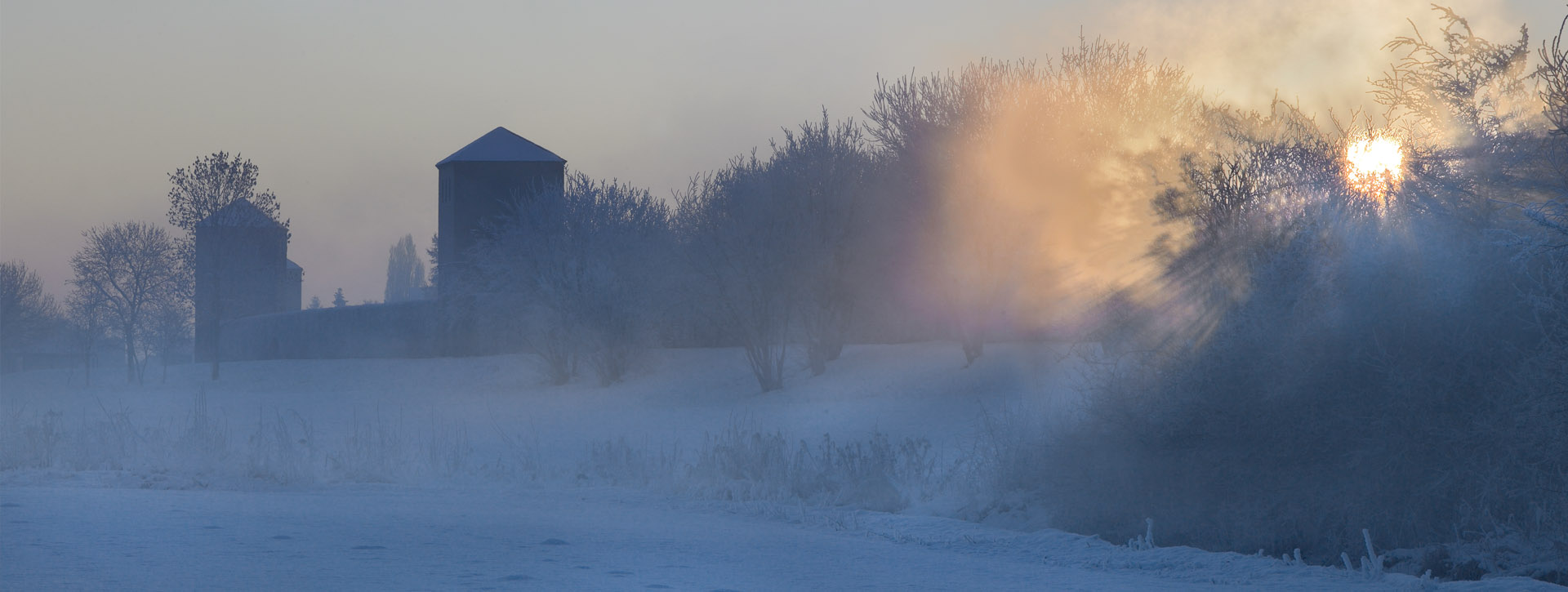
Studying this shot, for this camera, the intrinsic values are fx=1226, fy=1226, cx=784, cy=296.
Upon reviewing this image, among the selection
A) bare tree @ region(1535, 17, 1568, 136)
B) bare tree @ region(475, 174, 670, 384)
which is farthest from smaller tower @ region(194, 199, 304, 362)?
bare tree @ region(1535, 17, 1568, 136)

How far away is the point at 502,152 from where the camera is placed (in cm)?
4866

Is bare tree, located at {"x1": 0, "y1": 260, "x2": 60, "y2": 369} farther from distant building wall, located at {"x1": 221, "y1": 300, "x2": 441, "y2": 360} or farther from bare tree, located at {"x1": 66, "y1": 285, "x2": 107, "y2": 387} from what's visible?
distant building wall, located at {"x1": 221, "y1": 300, "x2": 441, "y2": 360}

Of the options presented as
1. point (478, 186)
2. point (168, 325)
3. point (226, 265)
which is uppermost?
point (478, 186)

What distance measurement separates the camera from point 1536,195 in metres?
9.62

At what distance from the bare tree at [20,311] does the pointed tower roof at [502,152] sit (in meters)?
29.0

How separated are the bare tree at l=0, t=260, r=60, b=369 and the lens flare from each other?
65.8m

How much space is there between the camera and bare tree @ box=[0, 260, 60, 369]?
6303 cm

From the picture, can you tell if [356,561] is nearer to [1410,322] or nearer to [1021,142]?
[1410,322]

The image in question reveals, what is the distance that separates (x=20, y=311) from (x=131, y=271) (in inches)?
697

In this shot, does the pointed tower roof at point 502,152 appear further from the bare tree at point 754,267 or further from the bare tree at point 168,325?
the bare tree at point 754,267

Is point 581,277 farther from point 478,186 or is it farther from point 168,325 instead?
point 168,325

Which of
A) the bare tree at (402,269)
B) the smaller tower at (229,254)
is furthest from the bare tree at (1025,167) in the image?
the bare tree at (402,269)

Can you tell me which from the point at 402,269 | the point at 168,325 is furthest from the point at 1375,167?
the point at 402,269

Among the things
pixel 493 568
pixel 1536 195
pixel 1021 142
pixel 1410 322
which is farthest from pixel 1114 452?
pixel 1021 142
